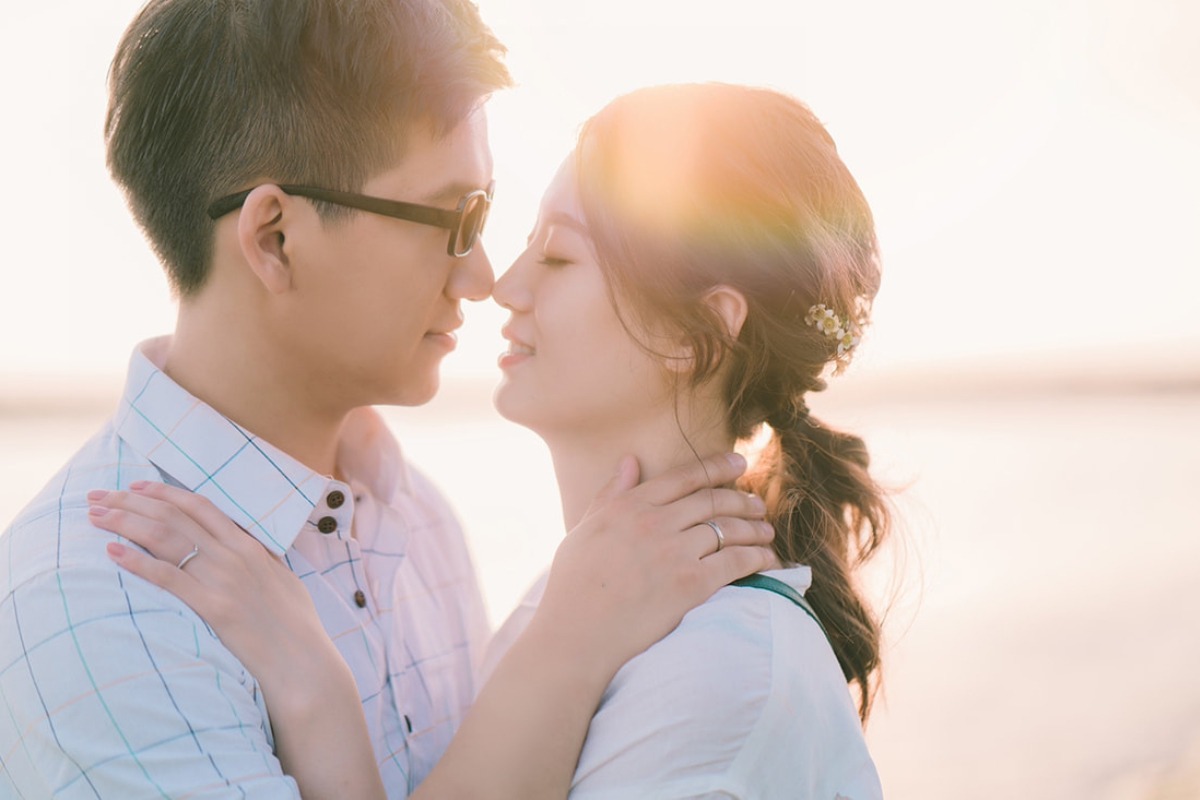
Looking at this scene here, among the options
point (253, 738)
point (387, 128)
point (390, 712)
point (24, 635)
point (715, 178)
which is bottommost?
point (390, 712)

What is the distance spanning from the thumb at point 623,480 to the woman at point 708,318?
5 cm

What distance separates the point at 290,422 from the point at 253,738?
91cm

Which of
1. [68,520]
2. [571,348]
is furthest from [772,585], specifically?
[68,520]

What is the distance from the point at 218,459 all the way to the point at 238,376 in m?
0.26

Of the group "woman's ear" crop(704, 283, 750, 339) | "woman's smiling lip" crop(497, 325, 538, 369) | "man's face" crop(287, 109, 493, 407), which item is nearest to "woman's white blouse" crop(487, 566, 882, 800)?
"woman's ear" crop(704, 283, 750, 339)

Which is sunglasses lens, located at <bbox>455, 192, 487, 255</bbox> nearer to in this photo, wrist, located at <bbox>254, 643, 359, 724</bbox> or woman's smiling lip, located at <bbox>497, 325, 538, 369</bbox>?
woman's smiling lip, located at <bbox>497, 325, 538, 369</bbox>

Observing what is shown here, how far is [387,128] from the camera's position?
2412 mm

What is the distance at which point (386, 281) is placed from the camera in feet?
8.01

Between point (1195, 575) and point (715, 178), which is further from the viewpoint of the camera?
point (1195, 575)

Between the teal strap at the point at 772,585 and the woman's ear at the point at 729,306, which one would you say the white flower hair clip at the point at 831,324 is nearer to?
the woman's ear at the point at 729,306

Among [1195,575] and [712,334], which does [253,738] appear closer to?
[712,334]

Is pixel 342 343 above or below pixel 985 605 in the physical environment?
above

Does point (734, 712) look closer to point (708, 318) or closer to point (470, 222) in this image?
point (708, 318)

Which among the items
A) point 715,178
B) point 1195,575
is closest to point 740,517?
point 715,178
